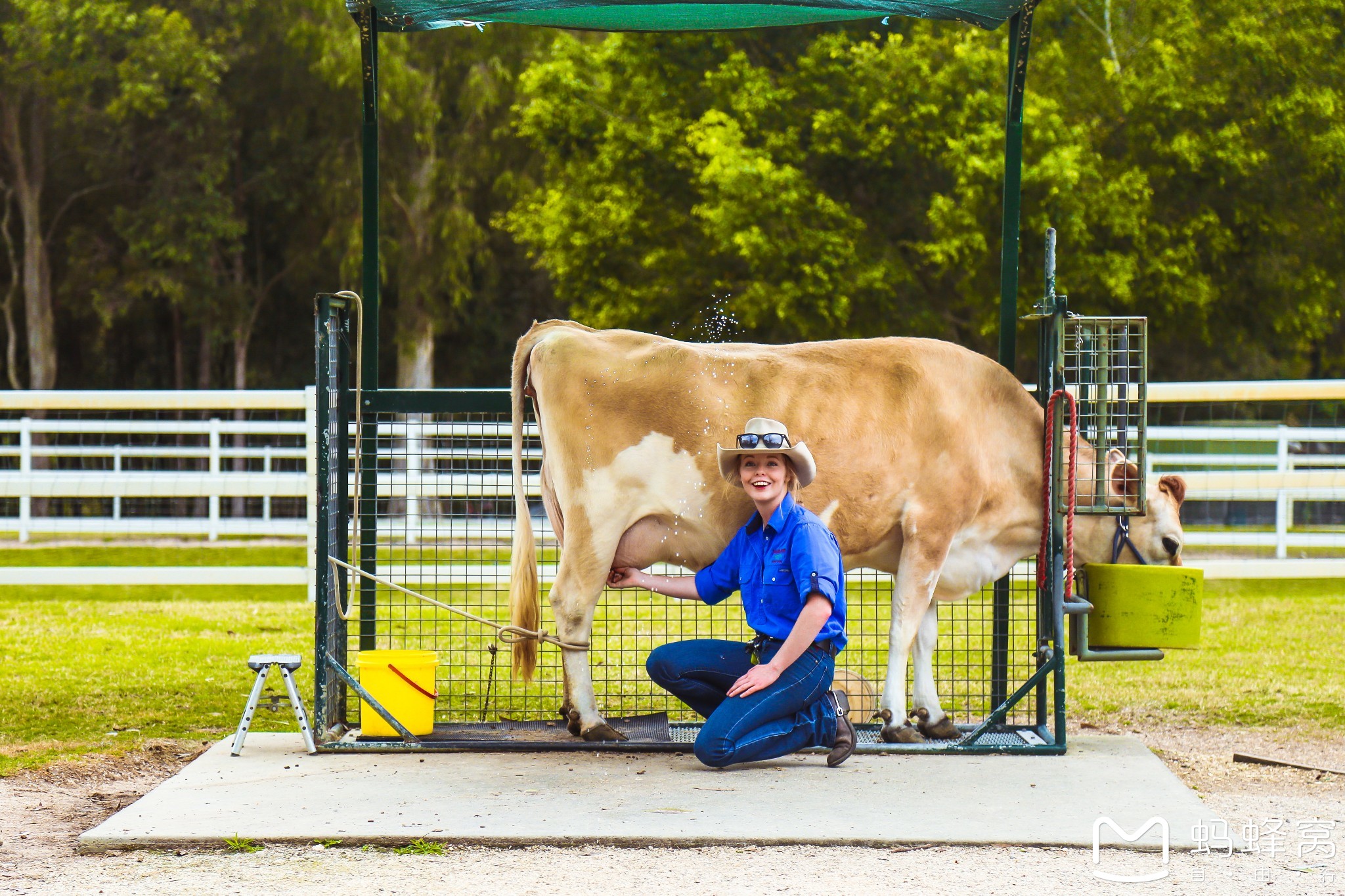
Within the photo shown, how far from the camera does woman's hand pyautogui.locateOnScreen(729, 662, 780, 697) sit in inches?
189

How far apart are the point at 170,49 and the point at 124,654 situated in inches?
656

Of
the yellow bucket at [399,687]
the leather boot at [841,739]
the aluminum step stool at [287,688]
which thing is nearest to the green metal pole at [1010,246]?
the leather boot at [841,739]

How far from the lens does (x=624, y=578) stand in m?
5.41

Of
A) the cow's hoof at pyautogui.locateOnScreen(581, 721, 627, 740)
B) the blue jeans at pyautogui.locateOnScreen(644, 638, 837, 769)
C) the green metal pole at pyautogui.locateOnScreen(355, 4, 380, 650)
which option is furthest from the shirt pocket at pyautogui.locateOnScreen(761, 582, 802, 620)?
the green metal pole at pyautogui.locateOnScreen(355, 4, 380, 650)

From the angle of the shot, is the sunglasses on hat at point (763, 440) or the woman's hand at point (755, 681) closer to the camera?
the woman's hand at point (755, 681)

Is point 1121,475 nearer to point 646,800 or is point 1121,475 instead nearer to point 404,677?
point 646,800

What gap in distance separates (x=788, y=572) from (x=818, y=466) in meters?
0.73

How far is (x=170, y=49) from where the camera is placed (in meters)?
Result: 22.0

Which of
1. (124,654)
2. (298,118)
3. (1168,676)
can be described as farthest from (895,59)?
(124,654)

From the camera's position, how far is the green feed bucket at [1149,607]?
17.5 ft

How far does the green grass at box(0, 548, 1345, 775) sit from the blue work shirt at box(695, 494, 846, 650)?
808 mm

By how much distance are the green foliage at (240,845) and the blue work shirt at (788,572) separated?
1875mm

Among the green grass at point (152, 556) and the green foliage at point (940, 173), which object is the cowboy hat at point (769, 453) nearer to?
the green grass at point (152, 556)

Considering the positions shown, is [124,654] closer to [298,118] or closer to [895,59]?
[895,59]
